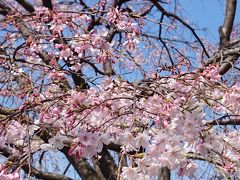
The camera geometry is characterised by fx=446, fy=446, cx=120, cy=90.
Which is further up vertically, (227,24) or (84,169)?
(227,24)

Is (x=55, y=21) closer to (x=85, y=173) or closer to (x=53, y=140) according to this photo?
(x=85, y=173)

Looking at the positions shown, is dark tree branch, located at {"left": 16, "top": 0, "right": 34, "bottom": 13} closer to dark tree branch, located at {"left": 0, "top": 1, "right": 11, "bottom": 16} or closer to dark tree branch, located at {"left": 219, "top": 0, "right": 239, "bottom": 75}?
dark tree branch, located at {"left": 0, "top": 1, "right": 11, "bottom": 16}

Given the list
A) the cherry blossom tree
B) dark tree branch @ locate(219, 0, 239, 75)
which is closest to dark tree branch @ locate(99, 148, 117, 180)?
the cherry blossom tree

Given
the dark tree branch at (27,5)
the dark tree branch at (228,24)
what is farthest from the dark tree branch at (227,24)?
the dark tree branch at (27,5)

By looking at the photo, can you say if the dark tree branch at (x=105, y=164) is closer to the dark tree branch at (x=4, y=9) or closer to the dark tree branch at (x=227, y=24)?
the dark tree branch at (x=227, y=24)

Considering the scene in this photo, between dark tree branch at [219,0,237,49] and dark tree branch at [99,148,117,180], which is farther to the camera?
dark tree branch at [219,0,237,49]

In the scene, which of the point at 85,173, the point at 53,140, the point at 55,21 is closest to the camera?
the point at 53,140

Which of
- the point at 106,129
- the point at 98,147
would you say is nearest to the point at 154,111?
the point at 106,129

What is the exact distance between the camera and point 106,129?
2498 millimetres

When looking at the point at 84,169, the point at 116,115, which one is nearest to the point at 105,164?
the point at 84,169

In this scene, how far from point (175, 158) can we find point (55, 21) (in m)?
2.69

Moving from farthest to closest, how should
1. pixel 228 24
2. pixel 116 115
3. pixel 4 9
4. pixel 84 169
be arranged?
pixel 4 9, pixel 228 24, pixel 84 169, pixel 116 115

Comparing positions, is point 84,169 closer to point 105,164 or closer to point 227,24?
point 105,164

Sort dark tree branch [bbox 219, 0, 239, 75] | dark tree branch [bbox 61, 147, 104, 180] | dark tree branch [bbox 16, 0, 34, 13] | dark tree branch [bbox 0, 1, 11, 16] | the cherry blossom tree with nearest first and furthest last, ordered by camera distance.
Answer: the cherry blossom tree → dark tree branch [bbox 61, 147, 104, 180] → dark tree branch [bbox 219, 0, 239, 75] → dark tree branch [bbox 0, 1, 11, 16] → dark tree branch [bbox 16, 0, 34, 13]
